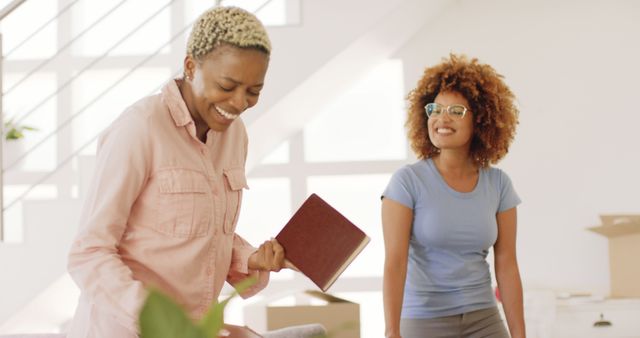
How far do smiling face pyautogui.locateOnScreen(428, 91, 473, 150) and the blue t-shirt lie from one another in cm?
10

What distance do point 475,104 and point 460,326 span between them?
2.11ft

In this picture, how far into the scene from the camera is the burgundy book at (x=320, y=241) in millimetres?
1700

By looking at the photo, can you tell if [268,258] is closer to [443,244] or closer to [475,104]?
[443,244]

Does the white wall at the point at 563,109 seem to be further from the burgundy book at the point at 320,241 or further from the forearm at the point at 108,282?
the forearm at the point at 108,282

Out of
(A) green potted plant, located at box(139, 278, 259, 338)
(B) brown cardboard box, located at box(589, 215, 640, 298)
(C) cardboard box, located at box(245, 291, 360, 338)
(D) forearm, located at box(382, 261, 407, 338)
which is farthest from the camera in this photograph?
(B) brown cardboard box, located at box(589, 215, 640, 298)

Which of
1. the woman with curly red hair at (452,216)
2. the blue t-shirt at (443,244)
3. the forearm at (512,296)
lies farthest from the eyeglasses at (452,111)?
the forearm at (512,296)

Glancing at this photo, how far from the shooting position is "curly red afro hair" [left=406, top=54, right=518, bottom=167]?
8.13 ft

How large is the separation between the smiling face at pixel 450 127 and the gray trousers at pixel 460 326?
0.47 m

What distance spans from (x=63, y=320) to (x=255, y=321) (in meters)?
1.51

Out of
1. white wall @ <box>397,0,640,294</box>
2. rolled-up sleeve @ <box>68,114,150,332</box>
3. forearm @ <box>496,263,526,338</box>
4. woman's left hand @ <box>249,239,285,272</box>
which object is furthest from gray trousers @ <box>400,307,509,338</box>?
white wall @ <box>397,0,640,294</box>

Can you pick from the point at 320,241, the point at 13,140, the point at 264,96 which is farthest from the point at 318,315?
the point at 13,140

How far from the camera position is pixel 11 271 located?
351 cm

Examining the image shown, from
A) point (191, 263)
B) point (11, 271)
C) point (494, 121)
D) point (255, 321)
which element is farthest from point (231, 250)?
point (11, 271)

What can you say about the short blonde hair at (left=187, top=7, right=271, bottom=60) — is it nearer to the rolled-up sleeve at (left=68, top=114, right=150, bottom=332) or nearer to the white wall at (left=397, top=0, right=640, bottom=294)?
the rolled-up sleeve at (left=68, top=114, right=150, bottom=332)
